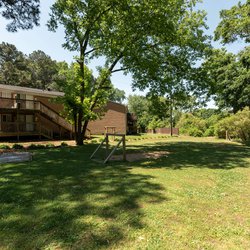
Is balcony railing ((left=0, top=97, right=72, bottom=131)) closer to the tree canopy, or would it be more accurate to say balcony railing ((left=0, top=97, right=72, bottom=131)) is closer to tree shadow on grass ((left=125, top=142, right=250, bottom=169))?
tree shadow on grass ((left=125, top=142, right=250, bottom=169))

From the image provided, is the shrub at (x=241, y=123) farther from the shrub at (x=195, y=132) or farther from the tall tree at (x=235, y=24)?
the shrub at (x=195, y=132)

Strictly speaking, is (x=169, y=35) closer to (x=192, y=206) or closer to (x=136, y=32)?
(x=136, y=32)

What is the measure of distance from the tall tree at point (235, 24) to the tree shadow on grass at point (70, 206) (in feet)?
70.6

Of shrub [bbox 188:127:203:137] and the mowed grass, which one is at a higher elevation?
shrub [bbox 188:127:203:137]

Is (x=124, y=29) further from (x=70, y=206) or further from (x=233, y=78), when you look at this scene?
(x=233, y=78)

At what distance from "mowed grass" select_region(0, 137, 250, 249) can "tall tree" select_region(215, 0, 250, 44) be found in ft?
65.8

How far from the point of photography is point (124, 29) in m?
14.8

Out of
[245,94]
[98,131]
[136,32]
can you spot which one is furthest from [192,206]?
[98,131]

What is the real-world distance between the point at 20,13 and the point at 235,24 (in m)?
19.8

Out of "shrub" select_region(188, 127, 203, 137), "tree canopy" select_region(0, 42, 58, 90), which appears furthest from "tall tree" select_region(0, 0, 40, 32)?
"tree canopy" select_region(0, 42, 58, 90)

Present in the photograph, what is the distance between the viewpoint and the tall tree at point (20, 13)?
12.0 m

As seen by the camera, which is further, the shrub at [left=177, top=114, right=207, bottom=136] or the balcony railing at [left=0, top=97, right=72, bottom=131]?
the shrub at [left=177, top=114, right=207, bottom=136]

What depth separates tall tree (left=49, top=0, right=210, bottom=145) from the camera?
45.8 feet

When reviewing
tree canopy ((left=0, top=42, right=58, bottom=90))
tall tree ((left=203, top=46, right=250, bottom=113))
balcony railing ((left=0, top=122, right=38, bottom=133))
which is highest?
tree canopy ((left=0, top=42, right=58, bottom=90))
